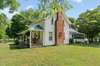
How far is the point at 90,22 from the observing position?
51.5 metres

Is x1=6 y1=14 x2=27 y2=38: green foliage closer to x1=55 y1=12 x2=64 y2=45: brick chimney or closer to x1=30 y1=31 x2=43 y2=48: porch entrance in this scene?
x1=30 y1=31 x2=43 y2=48: porch entrance

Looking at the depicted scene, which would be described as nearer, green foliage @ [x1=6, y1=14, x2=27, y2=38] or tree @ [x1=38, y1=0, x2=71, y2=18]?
tree @ [x1=38, y1=0, x2=71, y2=18]

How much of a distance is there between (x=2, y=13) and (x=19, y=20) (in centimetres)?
4620

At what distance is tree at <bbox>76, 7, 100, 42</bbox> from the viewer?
169ft

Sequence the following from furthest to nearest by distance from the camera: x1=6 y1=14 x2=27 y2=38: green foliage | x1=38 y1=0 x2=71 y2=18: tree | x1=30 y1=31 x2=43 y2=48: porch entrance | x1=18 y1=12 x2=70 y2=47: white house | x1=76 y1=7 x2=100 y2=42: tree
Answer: x1=6 y1=14 x2=27 y2=38: green foliage < x1=76 y1=7 x2=100 y2=42: tree < x1=18 y1=12 x2=70 y2=47: white house < x1=30 y1=31 x2=43 y2=48: porch entrance < x1=38 y1=0 x2=71 y2=18: tree

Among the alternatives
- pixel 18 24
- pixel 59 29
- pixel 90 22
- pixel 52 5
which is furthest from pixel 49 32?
pixel 52 5

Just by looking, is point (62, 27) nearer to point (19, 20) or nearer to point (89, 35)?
point (89, 35)

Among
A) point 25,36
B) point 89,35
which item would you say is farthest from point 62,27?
point 89,35

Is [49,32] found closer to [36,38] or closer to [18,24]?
[36,38]

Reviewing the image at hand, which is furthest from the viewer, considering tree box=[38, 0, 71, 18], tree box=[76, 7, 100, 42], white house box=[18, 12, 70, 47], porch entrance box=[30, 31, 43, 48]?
tree box=[76, 7, 100, 42]

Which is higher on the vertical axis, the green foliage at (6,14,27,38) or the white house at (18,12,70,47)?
the green foliage at (6,14,27,38)

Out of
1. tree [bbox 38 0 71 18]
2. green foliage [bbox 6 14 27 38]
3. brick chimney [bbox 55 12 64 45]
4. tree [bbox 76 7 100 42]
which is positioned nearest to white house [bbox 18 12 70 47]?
brick chimney [bbox 55 12 64 45]

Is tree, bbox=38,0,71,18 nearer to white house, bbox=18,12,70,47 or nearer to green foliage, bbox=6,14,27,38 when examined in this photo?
white house, bbox=18,12,70,47

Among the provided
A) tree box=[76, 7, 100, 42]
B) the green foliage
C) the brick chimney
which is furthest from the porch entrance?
the green foliage
